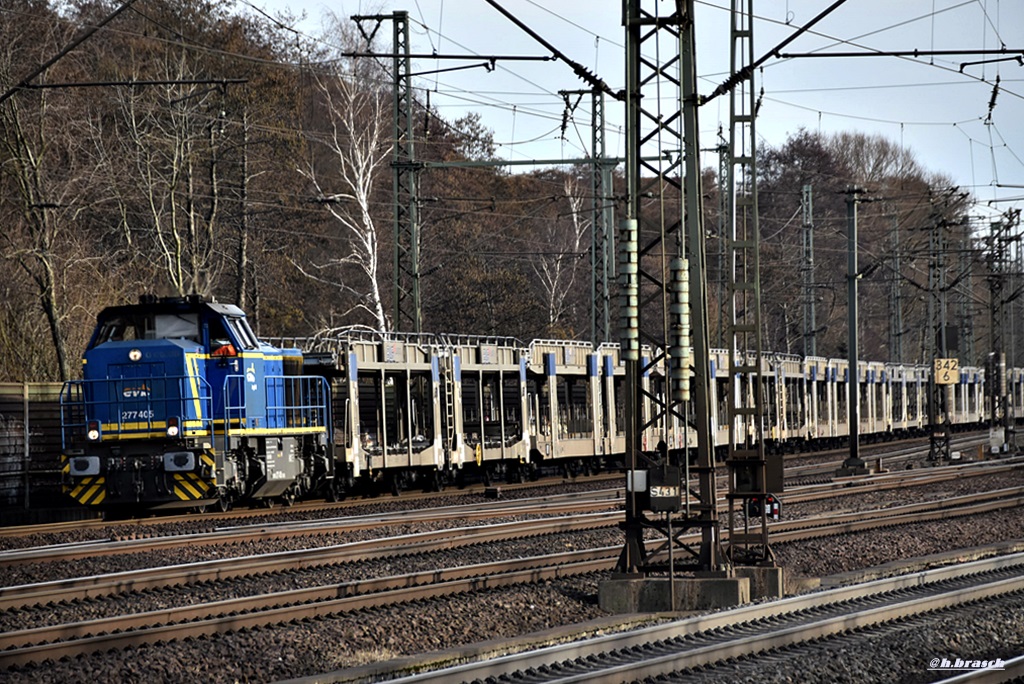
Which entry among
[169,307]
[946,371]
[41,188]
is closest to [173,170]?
[41,188]

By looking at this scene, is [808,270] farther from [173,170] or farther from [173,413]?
[173,413]

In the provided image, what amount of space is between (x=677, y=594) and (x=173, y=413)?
1016 cm

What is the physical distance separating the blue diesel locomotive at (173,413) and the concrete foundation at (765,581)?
969 centimetres

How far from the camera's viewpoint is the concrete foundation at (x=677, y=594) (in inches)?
504

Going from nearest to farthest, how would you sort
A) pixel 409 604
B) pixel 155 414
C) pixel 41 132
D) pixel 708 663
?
pixel 708 663
pixel 409 604
pixel 155 414
pixel 41 132

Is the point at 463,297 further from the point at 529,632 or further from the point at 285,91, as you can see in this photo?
the point at 529,632

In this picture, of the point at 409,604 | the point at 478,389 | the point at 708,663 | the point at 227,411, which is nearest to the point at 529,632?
the point at 409,604

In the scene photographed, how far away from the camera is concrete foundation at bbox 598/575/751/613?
12.8 m

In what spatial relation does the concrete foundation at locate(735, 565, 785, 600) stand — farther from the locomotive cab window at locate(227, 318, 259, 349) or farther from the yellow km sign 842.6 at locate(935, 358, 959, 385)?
the yellow km sign 842.6 at locate(935, 358, 959, 385)

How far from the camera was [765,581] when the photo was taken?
1345 centimetres

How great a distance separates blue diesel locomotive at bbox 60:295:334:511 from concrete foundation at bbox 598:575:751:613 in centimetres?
910

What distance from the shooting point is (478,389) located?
30.9 m

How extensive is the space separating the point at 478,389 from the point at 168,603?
730 inches

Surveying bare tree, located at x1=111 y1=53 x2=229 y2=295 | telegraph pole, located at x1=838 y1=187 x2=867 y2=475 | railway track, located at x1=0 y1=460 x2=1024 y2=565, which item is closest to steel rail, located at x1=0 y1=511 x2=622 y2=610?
railway track, located at x1=0 y1=460 x2=1024 y2=565
